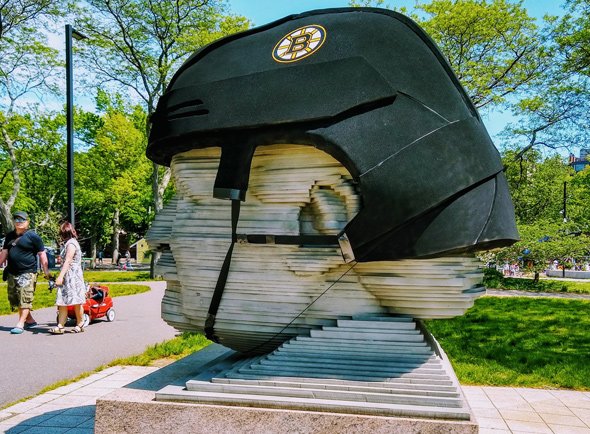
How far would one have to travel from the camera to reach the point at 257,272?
396 cm

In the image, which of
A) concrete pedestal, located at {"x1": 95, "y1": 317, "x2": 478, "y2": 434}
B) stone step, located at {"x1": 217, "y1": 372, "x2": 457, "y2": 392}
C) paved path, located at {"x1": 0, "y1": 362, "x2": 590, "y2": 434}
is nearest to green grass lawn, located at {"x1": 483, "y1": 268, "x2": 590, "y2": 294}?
paved path, located at {"x1": 0, "y1": 362, "x2": 590, "y2": 434}

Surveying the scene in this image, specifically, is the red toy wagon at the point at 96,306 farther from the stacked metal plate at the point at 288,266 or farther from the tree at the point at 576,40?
the tree at the point at 576,40

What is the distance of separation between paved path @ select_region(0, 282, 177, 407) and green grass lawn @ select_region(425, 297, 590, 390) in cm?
545

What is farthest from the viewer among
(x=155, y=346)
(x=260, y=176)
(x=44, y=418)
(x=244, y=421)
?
(x=155, y=346)

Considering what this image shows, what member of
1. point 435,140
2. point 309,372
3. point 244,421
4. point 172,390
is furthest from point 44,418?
point 435,140

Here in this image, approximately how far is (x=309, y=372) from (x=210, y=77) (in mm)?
2408

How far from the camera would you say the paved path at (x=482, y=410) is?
16.5 feet

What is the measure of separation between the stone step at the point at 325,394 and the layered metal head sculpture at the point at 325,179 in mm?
543

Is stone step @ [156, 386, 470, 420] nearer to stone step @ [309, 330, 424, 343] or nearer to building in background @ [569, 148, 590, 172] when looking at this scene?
stone step @ [309, 330, 424, 343]

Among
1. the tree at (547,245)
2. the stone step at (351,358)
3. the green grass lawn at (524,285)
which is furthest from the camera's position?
the green grass lawn at (524,285)

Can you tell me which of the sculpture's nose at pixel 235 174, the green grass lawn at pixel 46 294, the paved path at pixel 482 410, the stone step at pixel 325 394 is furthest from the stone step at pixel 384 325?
the green grass lawn at pixel 46 294

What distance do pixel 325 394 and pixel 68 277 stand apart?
21.9 ft

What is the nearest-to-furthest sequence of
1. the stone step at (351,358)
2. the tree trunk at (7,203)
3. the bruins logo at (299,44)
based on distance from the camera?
the stone step at (351,358) → the bruins logo at (299,44) → the tree trunk at (7,203)

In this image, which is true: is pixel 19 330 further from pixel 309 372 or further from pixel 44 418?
pixel 309 372
